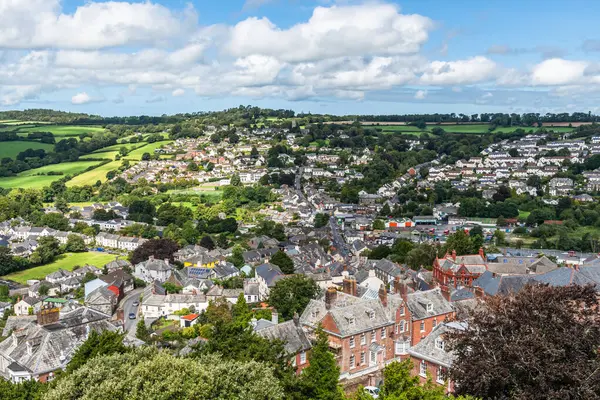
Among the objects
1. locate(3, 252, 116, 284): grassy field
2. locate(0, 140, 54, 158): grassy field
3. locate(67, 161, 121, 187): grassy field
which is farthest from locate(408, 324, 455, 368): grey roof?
locate(0, 140, 54, 158): grassy field

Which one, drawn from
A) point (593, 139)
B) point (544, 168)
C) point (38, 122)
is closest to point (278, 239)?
point (544, 168)

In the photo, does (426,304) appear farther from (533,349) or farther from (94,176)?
(94,176)

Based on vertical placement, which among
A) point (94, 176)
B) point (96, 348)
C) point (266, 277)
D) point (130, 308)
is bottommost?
point (130, 308)

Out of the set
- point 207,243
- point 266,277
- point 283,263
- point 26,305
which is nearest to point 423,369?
point 266,277

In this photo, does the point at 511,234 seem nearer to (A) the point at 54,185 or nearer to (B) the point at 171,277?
(B) the point at 171,277

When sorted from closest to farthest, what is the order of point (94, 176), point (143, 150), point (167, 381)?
point (167, 381) → point (94, 176) → point (143, 150)

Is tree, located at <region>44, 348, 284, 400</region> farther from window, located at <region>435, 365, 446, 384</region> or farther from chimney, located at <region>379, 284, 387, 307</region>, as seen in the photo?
chimney, located at <region>379, 284, 387, 307</region>

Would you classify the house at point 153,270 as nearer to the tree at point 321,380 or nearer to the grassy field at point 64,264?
the grassy field at point 64,264
